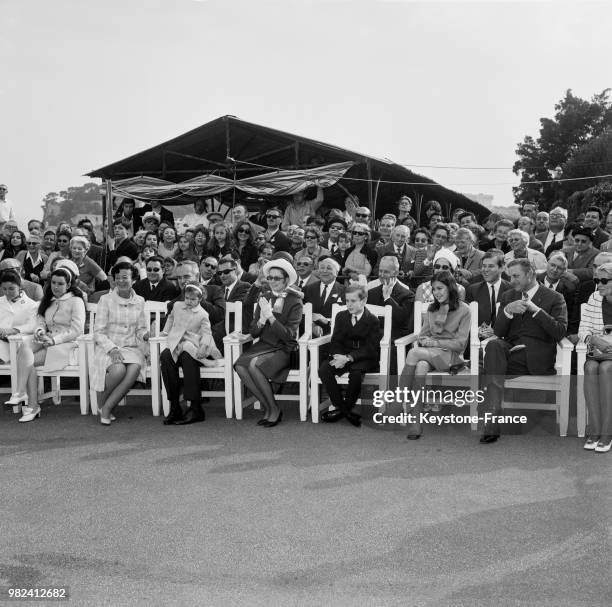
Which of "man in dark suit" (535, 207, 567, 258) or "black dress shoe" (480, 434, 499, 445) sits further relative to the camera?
"man in dark suit" (535, 207, 567, 258)

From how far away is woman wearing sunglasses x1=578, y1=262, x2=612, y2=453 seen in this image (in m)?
5.31

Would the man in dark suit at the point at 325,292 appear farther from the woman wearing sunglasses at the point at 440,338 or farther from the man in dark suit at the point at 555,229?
the man in dark suit at the point at 555,229

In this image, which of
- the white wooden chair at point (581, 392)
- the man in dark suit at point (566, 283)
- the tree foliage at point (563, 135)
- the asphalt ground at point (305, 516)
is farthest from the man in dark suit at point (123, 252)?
the tree foliage at point (563, 135)

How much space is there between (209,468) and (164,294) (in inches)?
116

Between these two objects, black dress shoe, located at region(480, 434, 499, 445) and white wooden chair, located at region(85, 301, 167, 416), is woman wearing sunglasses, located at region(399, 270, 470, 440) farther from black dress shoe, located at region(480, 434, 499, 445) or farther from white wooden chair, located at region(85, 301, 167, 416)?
white wooden chair, located at region(85, 301, 167, 416)

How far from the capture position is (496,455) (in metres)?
5.26

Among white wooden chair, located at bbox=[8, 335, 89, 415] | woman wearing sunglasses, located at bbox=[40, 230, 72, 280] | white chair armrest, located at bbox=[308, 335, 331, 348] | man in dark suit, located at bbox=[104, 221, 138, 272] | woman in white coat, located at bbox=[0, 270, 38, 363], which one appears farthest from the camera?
man in dark suit, located at bbox=[104, 221, 138, 272]

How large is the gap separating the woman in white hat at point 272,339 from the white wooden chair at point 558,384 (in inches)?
72.0

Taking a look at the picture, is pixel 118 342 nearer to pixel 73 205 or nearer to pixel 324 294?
pixel 324 294

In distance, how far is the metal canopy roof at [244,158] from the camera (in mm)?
14484

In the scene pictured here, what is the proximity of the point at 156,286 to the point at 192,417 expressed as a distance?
1.84 metres

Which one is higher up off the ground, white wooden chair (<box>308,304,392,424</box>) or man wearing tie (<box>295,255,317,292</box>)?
man wearing tie (<box>295,255,317,292</box>)

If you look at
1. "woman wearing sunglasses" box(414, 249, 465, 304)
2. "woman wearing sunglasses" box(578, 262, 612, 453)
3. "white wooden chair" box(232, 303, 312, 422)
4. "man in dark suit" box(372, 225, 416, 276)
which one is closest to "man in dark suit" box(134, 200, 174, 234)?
"man in dark suit" box(372, 225, 416, 276)

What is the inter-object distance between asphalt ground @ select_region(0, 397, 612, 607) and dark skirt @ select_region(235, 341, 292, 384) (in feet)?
1.50
